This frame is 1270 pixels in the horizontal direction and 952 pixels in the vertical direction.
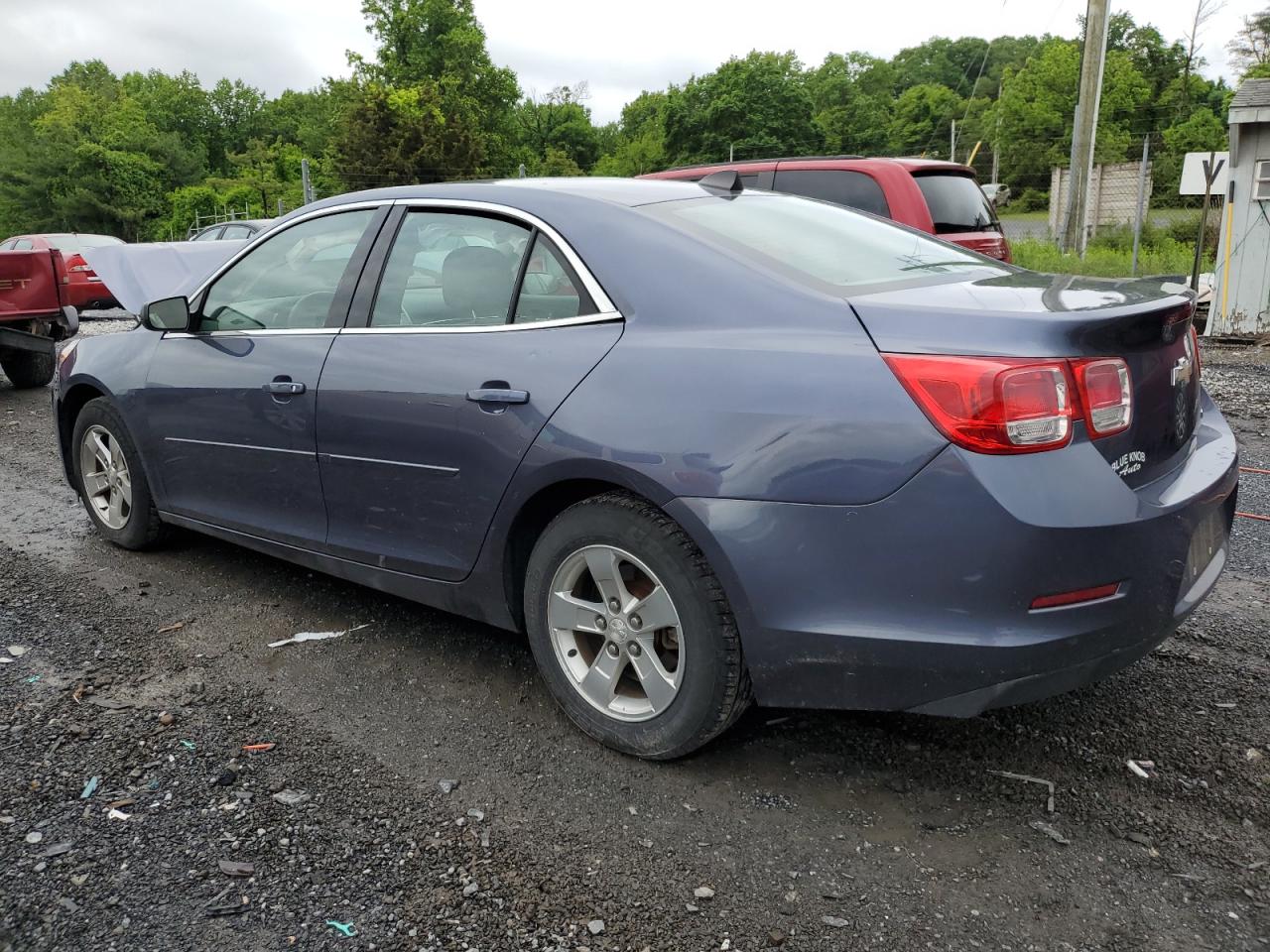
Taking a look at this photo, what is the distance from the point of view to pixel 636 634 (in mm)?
2924

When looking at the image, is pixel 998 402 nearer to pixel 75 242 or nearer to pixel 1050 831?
pixel 1050 831

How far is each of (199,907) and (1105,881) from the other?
2.04 m

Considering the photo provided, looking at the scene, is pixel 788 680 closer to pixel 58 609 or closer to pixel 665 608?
pixel 665 608

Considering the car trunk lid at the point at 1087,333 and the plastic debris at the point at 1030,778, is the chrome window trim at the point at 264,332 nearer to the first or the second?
the car trunk lid at the point at 1087,333

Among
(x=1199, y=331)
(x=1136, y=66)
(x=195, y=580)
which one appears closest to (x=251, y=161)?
(x=1136, y=66)

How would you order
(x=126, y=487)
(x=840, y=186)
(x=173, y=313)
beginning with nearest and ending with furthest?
1. (x=173, y=313)
2. (x=126, y=487)
3. (x=840, y=186)

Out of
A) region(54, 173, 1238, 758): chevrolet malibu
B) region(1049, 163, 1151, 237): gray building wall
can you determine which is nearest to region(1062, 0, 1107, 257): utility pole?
region(54, 173, 1238, 758): chevrolet malibu

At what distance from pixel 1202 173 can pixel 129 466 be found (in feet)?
46.8

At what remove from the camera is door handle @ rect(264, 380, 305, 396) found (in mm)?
3791

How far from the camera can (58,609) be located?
432cm

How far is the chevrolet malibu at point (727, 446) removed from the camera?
2.43 metres

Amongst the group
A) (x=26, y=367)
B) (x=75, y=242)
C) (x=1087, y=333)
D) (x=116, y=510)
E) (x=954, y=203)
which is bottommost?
(x=26, y=367)

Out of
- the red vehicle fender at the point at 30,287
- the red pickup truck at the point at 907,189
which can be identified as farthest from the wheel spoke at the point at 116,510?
the red vehicle fender at the point at 30,287

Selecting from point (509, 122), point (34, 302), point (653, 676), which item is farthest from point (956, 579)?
point (509, 122)
